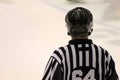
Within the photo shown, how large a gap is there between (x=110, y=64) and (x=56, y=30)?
8.12 ft

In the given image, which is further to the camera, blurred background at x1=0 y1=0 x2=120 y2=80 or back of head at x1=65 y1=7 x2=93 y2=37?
blurred background at x1=0 y1=0 x2=120 y2=80

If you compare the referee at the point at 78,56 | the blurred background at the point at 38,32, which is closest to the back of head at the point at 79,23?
the referee at the point at 78,56

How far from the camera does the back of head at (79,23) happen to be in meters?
1.55

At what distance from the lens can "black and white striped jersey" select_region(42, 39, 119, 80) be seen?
157cm

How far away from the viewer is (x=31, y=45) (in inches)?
146

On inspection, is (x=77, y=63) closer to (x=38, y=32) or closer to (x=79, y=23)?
(x=79, y=23)

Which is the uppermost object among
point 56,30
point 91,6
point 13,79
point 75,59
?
point 91,6

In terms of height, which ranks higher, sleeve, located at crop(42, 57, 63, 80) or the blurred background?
the blurred background

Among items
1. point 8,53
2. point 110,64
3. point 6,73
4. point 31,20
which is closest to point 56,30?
point 31,20

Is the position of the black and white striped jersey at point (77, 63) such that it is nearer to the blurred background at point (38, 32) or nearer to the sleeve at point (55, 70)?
the sleeve at point (55, 70)

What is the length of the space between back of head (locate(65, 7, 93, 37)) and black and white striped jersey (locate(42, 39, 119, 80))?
4 cm

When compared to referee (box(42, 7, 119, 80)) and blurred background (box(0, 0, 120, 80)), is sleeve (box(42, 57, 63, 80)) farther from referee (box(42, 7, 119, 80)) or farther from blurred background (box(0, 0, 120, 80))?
blurred background (box(0, 0, 120, 80))

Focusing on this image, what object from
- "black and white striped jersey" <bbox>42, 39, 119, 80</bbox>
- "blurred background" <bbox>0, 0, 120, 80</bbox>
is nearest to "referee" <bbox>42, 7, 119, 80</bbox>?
"black and white striped jersey" <bbox>42, 39, 119, 80</bbox>

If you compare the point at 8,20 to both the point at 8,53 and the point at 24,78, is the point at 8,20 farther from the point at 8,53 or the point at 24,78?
the point at 24,78
